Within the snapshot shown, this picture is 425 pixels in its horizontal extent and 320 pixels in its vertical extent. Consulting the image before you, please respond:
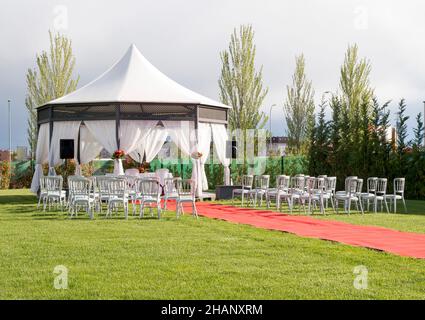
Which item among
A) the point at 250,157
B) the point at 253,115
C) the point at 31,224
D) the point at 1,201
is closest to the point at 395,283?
the point at 31,224

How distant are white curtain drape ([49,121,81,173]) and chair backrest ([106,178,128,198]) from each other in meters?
6.03

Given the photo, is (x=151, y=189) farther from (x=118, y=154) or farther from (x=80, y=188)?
(x=118, y=154)

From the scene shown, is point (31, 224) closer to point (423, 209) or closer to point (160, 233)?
point (160, 233)

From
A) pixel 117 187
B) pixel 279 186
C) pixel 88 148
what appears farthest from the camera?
pixel 88 148

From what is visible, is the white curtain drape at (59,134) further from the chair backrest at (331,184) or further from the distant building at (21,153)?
the distant building at (21,153)

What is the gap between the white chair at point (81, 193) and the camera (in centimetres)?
1383

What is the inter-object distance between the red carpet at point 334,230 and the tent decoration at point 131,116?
4387mm

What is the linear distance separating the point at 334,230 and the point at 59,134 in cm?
1139

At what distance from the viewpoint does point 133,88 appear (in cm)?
2059

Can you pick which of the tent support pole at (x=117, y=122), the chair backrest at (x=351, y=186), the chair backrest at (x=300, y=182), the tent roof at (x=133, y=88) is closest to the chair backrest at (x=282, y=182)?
the chair backrest at (x=300, y=182)

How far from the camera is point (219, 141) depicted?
2152 cm

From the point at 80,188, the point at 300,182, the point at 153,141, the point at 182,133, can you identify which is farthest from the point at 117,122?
the point at 300,182

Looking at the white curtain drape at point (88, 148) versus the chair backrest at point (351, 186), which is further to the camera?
the white curtain drape at point (88, 148)

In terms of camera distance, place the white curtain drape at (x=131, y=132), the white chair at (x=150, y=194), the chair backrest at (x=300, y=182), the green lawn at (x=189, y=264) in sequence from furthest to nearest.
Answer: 1. the white curtain drape at (x=131, y=132)
2. the chair backrest at (x=300, y=182)
3. the white chair at (x=150, y=194)
4. the green lawn at (x=189, y=264)
